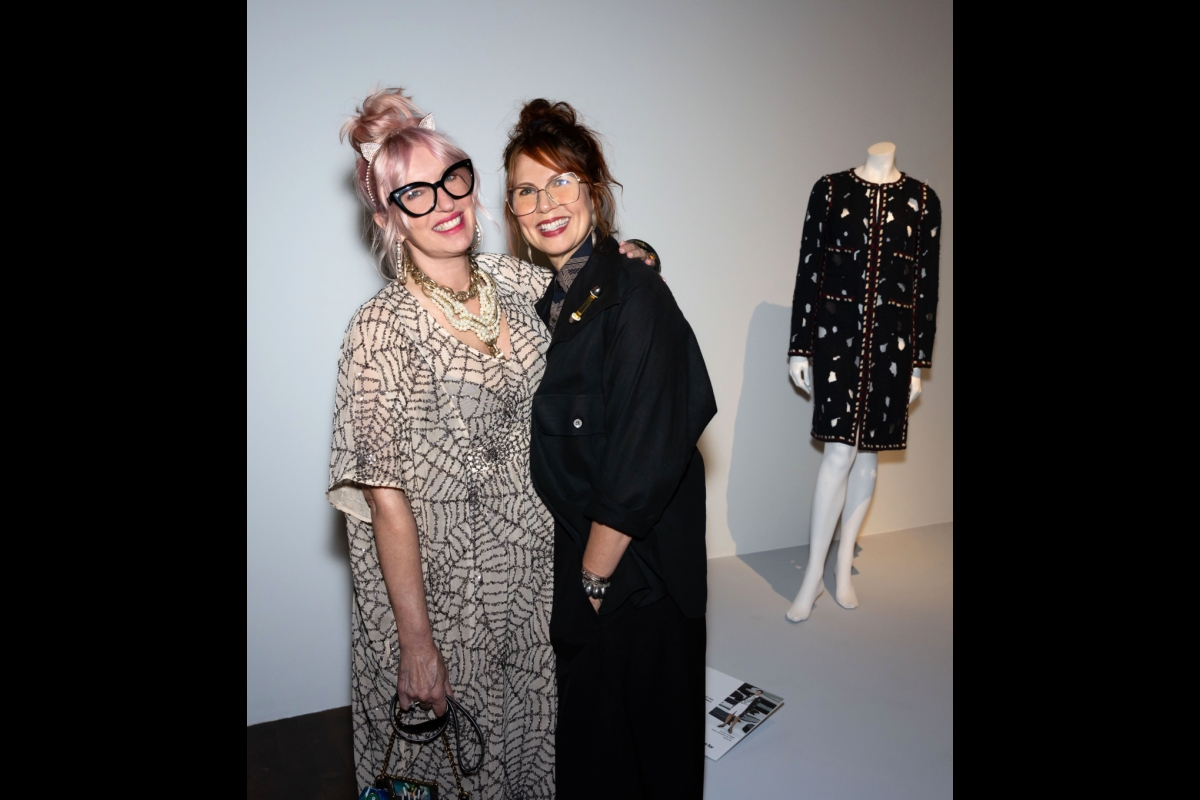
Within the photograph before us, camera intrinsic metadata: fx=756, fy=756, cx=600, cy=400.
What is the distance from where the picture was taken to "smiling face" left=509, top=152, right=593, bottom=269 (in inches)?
61.4

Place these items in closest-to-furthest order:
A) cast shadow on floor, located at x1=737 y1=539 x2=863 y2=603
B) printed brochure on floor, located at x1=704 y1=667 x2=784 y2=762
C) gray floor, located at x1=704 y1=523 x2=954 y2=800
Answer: gray floor, located at x1=704 y1=523 x2=954 y2=800
printed brochure on floor, located at x1=704 y1=667 x2=784 y2=762
cast shadow on floor, located at x1=737 y1=539 x2=863 y2=603

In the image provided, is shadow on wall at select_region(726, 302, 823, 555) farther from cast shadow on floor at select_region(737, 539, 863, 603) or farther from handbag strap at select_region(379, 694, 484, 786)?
handbag strap at select_region(379, 694, 484, 786)

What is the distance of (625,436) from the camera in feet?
4.58

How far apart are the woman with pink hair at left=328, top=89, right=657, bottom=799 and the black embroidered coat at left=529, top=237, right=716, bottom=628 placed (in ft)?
0.28

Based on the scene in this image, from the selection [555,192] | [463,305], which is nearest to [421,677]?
[463,305]

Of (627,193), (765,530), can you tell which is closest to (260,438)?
(627,193)

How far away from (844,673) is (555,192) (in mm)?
2129

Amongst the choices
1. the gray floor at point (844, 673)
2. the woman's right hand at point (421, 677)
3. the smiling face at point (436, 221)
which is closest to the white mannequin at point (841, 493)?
the gray floor at point (844, 673)

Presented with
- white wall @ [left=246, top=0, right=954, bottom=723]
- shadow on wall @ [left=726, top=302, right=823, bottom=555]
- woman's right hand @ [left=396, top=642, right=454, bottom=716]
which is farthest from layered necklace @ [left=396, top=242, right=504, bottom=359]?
shadow on wall @ [left=726, top=302, right=823, bottom=555]

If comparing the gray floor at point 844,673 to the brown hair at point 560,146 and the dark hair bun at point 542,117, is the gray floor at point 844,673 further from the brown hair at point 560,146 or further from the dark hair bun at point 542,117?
the dark hair bun at point 542,117

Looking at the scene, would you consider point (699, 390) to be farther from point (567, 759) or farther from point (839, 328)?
point (839, 328)

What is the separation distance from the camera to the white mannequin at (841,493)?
312cm

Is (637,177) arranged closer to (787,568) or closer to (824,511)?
(824,511)

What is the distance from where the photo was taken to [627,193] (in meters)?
3.42
